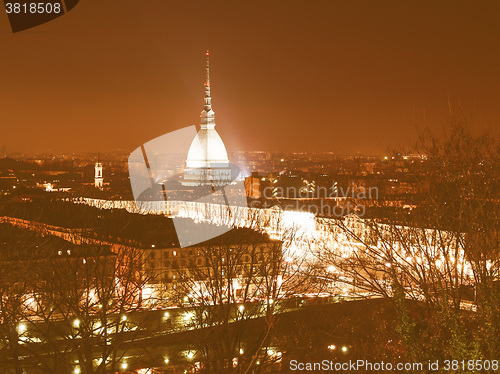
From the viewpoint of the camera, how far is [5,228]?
14.6 metres

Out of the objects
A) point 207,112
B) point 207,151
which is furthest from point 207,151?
point 207,112

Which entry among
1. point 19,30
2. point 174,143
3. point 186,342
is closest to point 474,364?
point 19,30

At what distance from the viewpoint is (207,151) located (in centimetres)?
5556

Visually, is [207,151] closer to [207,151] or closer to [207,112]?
[207,151]

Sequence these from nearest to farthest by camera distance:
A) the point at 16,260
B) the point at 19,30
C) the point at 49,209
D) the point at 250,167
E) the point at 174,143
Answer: the point at 19,30
the point at 16,260
the point at 49,209
the point at 250,167
the point at 174,143

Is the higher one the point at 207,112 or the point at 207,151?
the point at 207,112

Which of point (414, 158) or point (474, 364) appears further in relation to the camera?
point (414, 158)

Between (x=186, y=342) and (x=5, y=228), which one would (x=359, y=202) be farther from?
(x=5, y=228)

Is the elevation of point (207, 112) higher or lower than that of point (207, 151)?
higher

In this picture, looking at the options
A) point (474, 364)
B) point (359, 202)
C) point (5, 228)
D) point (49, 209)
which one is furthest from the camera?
point (49, 209)

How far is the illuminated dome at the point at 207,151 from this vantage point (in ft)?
180

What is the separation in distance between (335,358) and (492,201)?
149 inches

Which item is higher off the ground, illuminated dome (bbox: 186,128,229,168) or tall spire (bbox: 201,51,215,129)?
tall spire (bbox: 201,51,215,129)

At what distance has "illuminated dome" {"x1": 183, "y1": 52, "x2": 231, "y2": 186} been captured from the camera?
5484 cm
